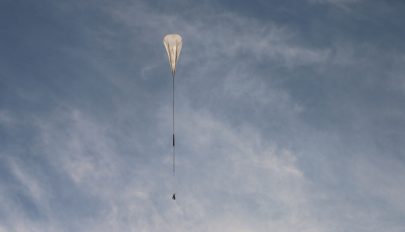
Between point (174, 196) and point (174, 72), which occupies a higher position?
point (174, 72)

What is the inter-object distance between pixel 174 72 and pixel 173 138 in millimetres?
6184

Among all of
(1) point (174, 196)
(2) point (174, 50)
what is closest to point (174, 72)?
(2) point (174, 50)

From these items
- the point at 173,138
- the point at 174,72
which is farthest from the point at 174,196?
the point at 174,72

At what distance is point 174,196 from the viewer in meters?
50.1

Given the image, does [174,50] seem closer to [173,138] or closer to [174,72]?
[174,72]

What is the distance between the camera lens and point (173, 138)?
51.2 metres

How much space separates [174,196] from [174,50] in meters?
13.5

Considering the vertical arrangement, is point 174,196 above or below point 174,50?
below

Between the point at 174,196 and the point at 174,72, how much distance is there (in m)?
11.2

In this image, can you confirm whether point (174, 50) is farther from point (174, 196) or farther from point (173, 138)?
point (174, 196)

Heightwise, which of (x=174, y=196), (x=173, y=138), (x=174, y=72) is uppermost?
(x=174, y=72)

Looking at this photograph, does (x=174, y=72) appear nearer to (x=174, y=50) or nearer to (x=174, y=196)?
(x=174, y=50)

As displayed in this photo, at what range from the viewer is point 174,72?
49.6 m
